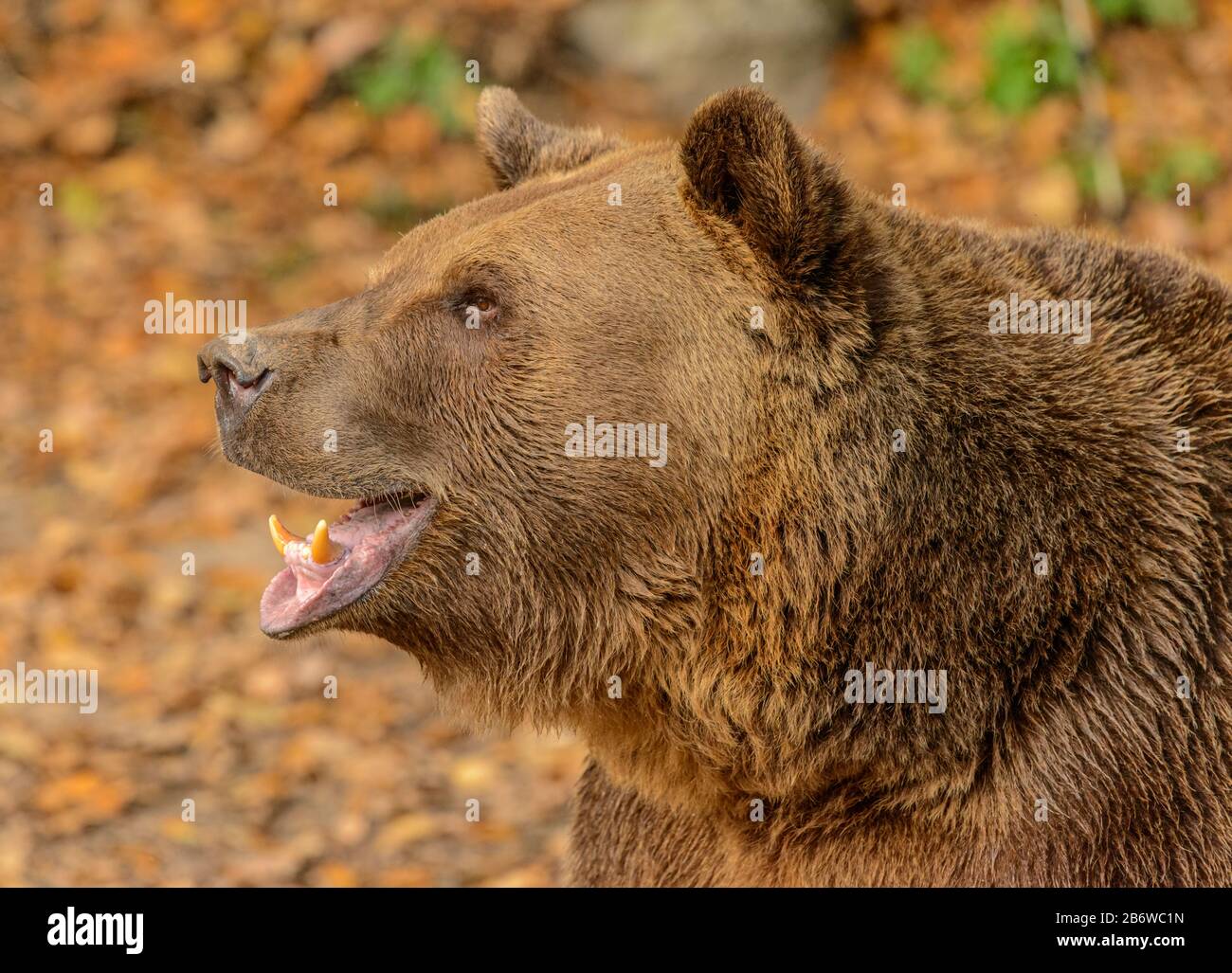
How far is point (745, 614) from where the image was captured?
403 centimetres

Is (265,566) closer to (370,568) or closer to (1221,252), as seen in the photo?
Answer: (370,568)

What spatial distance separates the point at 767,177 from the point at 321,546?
1534 mm

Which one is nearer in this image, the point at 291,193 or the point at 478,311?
the point at 478,311

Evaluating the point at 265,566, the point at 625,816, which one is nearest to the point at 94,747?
the point at 265,566

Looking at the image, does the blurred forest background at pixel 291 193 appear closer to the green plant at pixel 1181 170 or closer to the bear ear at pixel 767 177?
the green plant at pixel 1181 170

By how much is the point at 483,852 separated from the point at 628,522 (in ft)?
9.58

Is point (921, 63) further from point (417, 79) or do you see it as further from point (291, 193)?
point (291, 193)

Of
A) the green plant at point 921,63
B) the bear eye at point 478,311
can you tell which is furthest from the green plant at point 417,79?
the bear eye at point 478,311

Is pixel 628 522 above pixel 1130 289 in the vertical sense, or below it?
below

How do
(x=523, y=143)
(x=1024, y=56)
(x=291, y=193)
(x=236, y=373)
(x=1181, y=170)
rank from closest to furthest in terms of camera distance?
1. (x=236, y=373)
2. (x=523, y=143)
3. (x=1181, y=170)
4. (x=1024, y=56)
5. (x=291, y=193)

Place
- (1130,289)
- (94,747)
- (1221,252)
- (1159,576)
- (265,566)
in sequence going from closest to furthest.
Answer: (1159,576) < (1130,289) < (94,747) < (265,566) < (1221,252)

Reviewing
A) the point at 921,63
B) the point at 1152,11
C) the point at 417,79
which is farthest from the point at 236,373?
the point at 1152,11

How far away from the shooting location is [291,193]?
459 inches

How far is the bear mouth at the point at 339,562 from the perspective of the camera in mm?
4082
